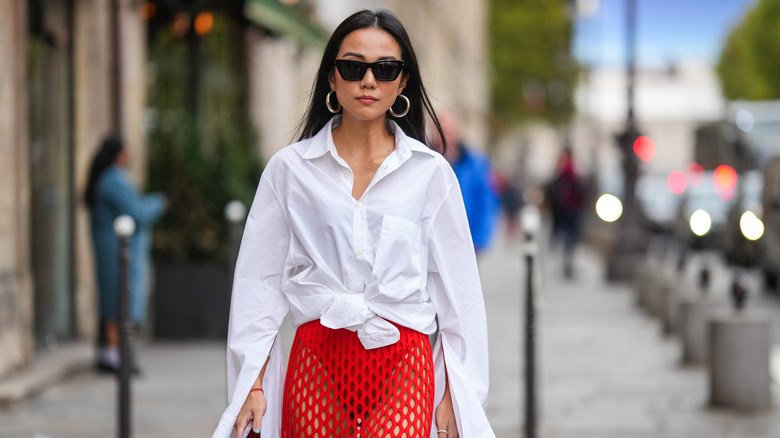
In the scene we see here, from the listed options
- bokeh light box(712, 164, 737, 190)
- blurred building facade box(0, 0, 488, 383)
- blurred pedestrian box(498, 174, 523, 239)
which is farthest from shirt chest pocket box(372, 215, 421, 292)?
blurred pedestrian box(498, 174, 523, 239)

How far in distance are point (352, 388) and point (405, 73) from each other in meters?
0.82

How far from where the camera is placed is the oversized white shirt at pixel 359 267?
296 cm

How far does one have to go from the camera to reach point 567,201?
18891 mm

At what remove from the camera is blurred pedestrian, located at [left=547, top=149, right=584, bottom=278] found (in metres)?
18.9

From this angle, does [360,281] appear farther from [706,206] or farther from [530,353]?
[706,206]

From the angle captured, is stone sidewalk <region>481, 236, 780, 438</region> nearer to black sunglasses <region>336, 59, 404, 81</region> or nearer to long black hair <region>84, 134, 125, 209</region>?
long black hair <region>84, 134, 125, 209</region>

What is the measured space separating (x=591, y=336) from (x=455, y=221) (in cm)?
892

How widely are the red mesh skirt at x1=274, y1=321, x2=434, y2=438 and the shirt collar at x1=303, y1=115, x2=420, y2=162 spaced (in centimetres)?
42

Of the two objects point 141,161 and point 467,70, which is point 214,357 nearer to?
point 141,161

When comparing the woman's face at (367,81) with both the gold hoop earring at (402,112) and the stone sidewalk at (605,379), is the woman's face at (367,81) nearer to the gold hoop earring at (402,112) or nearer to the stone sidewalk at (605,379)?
the gold hoop earring at (402,112)

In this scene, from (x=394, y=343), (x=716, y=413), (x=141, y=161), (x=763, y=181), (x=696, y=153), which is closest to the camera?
(x=394, y=343)

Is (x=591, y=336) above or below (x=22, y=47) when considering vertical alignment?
below

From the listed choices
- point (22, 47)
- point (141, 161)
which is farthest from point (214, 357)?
point (22, 47)

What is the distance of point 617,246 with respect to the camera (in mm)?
18266
